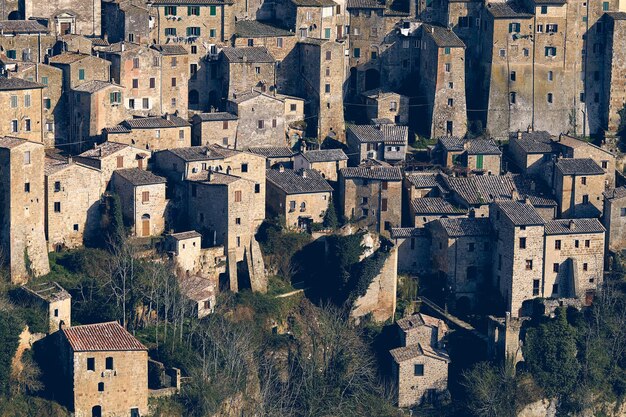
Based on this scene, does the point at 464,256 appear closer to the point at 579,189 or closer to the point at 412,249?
the point at 412,249

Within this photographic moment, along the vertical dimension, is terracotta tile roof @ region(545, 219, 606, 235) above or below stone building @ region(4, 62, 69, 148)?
below

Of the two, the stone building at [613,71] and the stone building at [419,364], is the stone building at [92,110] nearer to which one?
the stone building at [419,364]

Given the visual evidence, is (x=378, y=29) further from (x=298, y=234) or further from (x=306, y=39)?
(x=298, y=234)

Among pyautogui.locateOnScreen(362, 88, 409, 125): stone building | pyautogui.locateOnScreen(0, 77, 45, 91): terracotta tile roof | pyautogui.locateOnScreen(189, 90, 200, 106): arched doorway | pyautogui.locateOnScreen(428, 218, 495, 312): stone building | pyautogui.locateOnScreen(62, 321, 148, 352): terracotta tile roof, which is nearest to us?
pyautogui.locateOnScreen(62, 321, 148, 352): terracotta tile roof

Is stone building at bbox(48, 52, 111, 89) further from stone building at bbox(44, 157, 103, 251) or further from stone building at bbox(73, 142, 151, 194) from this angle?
stone building at bbox(44, 157, 103, 251)

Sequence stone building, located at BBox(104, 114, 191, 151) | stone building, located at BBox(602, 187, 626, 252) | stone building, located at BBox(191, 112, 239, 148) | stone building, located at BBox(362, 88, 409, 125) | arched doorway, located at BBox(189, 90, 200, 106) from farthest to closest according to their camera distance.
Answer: stone building, located at BBox(362, 88, 409, 125), arched doorway, located at BBox(189, 90, 200, 106), stone building, located at BBox(191, 112, 239, 148), stone building, located at BBox(602, 187, 626, 252), stone building, located at BBox(104, 114, 191, 151)

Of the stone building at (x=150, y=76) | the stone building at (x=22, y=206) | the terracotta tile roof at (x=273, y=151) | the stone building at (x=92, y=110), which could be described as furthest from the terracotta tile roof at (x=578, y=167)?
the stone building at (x=22, y=206)

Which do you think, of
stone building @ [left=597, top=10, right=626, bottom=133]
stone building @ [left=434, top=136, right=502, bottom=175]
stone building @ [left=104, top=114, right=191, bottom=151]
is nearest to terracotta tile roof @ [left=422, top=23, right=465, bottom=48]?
stone building @ [left=434, top=136, right=502, bottom=175]
